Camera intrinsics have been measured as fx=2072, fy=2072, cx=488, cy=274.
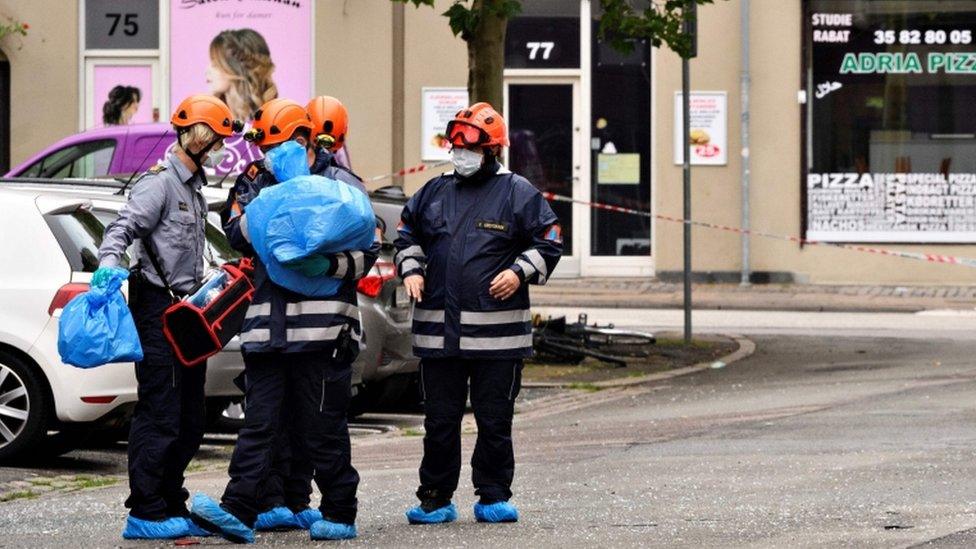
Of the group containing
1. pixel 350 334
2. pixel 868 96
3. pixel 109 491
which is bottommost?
pixel 109 491

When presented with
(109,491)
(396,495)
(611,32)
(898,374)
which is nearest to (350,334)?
(396,495)

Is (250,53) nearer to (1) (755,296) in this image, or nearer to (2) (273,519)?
(1) (755,296)

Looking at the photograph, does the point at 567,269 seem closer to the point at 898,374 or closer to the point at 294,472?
the point at 898,374

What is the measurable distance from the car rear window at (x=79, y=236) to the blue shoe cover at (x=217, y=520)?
9.49 ft

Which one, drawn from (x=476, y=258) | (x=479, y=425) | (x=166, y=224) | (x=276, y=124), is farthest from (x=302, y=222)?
(x=479, y=425)

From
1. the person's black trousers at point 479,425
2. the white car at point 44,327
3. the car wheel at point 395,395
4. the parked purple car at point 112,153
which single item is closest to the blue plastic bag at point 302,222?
the person's black trousers at point 479,425

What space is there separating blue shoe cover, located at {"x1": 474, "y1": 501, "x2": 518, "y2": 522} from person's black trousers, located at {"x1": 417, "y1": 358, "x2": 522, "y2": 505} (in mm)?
34

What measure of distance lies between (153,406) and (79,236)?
265 centimetres

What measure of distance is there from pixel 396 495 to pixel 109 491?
1426 millimetres

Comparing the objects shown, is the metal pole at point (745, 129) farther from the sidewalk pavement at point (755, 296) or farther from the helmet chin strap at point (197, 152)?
the helmet chin strap at point (197, 152)

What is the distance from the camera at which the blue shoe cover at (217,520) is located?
25.4 feet

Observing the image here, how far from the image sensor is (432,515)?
836 centimetres

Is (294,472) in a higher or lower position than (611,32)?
lower

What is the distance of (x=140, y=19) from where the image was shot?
25703mm
